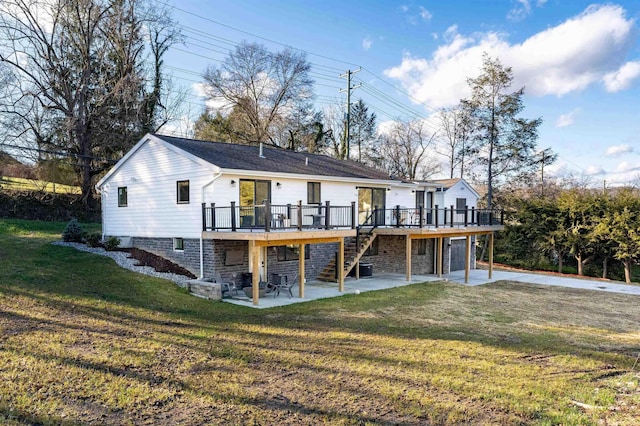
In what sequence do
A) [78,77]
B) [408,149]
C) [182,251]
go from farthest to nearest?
[408,149]
[78,77]
[182,251]

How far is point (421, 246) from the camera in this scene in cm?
2128

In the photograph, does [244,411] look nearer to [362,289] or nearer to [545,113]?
[362,289]

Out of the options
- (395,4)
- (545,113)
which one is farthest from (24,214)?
(545,113)

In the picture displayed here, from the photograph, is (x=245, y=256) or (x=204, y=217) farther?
(x=245, y=256)

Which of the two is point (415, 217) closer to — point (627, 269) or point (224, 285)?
point (224, 285)

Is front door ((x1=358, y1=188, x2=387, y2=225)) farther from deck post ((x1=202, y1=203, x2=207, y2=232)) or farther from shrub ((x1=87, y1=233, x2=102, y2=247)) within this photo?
shrub ((x1=87, y1=233, x2=102, y2=247))

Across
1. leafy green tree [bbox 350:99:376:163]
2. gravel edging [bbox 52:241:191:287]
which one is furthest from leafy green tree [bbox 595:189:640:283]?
gravel edging [bbox 52:241:191:287]

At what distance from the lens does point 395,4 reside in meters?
18.6

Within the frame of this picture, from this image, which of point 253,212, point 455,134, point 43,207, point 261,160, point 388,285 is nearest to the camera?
point 253,212

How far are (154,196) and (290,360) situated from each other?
10.8 m

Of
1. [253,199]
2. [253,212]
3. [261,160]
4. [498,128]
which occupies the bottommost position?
[253,212]

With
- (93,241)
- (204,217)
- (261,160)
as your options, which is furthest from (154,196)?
(261,160)

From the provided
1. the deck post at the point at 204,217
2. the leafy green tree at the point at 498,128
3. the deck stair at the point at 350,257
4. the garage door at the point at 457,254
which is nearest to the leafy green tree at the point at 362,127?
the leafy green tree at the point at 498,128

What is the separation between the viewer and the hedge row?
69.7 feet
